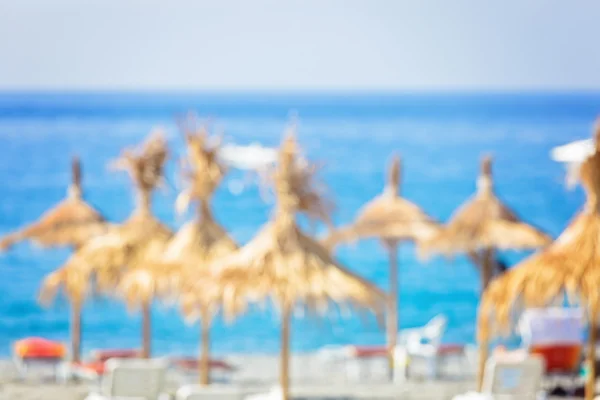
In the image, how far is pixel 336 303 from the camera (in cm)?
994

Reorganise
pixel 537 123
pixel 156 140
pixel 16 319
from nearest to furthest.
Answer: pixel 156 140 → pixel 16 319 → pixel 537 123

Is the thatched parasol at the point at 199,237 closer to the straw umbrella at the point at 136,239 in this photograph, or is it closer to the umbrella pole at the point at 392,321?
the straw umbrella at the point at 136,239

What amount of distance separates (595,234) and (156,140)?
422 centimetres

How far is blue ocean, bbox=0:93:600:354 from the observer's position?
30.7 metres

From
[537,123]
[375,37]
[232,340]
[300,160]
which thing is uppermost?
[375,37]

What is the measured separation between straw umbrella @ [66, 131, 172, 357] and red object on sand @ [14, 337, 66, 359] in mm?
1409

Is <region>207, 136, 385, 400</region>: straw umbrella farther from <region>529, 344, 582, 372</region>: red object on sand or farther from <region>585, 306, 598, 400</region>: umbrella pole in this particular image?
<region>529, 344, 582, 372</region>: red object on sand

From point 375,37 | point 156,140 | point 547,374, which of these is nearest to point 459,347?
point 547,374

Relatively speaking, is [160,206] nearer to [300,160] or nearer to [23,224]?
[23,224]

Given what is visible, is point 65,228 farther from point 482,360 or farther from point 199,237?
point 482,360

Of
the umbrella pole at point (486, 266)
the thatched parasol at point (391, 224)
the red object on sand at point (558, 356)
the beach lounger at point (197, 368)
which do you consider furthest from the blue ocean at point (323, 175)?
the red object on sand at point (558, 356)

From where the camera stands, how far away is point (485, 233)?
44.4 feet

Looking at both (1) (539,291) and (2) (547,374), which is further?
(2) (547,374)

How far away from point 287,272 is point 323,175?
42.4m
